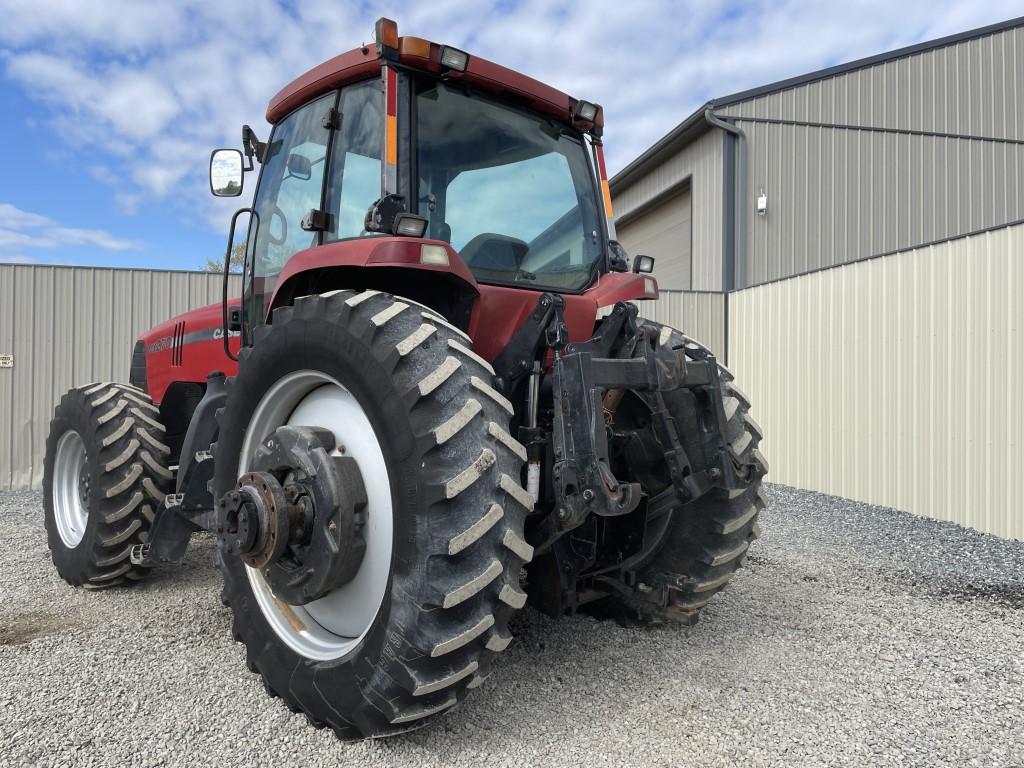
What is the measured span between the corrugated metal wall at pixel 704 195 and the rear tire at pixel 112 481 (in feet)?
32.2

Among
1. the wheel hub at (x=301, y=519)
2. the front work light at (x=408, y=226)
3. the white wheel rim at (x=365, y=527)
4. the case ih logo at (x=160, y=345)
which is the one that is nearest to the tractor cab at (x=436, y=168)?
the front work light at (x=408, y=226)

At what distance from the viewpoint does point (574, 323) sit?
9.68ft

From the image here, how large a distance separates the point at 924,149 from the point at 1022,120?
4.79ft

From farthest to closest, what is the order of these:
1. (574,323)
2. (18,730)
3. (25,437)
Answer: (25,437)
(574,323)
(18,730)

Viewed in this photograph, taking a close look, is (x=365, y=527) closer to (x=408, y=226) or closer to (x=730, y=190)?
(x=408, y=226)

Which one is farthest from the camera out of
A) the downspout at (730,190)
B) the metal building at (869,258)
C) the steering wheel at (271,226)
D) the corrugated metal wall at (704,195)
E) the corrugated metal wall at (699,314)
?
the corrugated metal wall at (704,195)

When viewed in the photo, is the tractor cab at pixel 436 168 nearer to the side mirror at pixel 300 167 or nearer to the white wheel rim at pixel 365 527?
the side mirror at pixel 300 167

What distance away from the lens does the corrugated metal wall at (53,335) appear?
827cm

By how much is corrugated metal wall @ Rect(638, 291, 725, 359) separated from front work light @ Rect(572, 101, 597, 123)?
21.3 ft

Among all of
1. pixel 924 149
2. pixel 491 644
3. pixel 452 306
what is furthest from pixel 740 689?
pixel 924 149

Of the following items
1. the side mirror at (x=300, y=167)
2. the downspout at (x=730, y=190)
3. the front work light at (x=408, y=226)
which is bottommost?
the front work light at (x=408, y=226)

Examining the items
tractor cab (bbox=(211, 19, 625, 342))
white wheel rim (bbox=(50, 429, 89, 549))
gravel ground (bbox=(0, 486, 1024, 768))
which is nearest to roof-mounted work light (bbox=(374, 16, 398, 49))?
tractor cab (bbox=(211, 19, 625, 342))

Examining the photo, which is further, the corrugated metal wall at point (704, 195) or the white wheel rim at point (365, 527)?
the corrugated metal wall at point (704, 195)

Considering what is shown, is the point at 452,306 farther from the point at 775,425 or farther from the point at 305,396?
the point at 775,425
